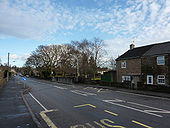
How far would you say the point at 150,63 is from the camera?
2784 cm

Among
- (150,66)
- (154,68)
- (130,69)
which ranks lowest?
(130,69)

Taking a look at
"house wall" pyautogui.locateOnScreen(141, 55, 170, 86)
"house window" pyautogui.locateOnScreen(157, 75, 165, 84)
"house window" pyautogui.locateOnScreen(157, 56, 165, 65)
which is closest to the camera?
"house wall" pyautogui.locateOnScreen(141, 55, 170, 86)

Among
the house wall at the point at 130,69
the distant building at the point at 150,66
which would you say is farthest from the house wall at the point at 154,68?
the house wall at the point at 130,69

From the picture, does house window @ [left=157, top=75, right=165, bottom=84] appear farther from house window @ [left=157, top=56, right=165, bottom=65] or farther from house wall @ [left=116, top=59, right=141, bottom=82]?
house wall @ [left=116, top=59, right=141, bottom=82]

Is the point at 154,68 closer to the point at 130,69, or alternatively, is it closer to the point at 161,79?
the point at 161,79

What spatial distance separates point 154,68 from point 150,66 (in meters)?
0.86

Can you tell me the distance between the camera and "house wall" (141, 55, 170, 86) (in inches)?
1002

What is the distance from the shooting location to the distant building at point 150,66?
25.7m

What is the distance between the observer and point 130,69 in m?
32.6

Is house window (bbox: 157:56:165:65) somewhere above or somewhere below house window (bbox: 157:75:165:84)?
above

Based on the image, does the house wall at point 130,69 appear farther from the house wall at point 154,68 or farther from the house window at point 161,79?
the house window at point 161,79

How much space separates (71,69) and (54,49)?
14.8 meters

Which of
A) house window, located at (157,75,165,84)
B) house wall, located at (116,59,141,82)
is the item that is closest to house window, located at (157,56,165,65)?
house window, located at (157,75,165,84)

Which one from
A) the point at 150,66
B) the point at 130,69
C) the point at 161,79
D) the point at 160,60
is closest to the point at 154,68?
the point at 150,66
